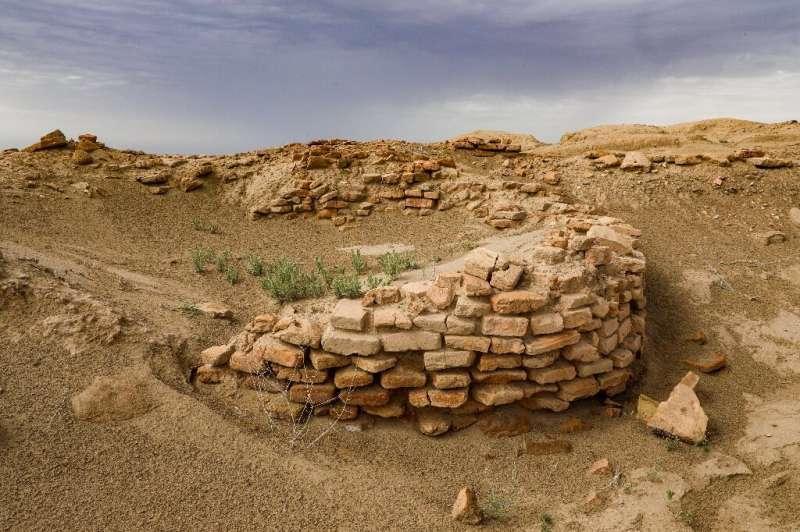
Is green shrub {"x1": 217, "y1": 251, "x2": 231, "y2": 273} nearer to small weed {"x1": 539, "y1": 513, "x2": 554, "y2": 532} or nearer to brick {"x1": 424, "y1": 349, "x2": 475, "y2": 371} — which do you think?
brick {"x1": 424, "y1": 349, "x2": 475, "y2": 371}

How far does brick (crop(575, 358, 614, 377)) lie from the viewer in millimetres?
4531

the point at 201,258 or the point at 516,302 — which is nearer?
the point at 516,302

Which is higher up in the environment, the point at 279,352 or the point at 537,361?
the point at 279,352

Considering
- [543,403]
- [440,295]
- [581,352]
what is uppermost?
[440,295]

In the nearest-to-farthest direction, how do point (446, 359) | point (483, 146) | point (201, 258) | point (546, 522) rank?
point (546, 522), point (446, 359), point (201, 258), point (483, 146)

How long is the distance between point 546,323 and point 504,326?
1.12ft

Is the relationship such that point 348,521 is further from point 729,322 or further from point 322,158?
point 322,158

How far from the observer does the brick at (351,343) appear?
164 inches

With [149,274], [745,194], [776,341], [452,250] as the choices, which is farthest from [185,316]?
[745,194]

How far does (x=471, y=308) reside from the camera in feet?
13.7

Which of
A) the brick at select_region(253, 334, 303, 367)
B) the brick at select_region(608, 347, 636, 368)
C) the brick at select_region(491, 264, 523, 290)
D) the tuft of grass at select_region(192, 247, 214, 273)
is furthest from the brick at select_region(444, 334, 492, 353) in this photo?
the tuft of grass at select_region(192, 247, 214, 273)

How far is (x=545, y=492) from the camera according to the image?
12.4ft

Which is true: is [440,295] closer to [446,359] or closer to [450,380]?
[446,359]

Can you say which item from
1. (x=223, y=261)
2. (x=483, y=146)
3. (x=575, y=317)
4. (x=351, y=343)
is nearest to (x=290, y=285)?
(x=223, y=261)
